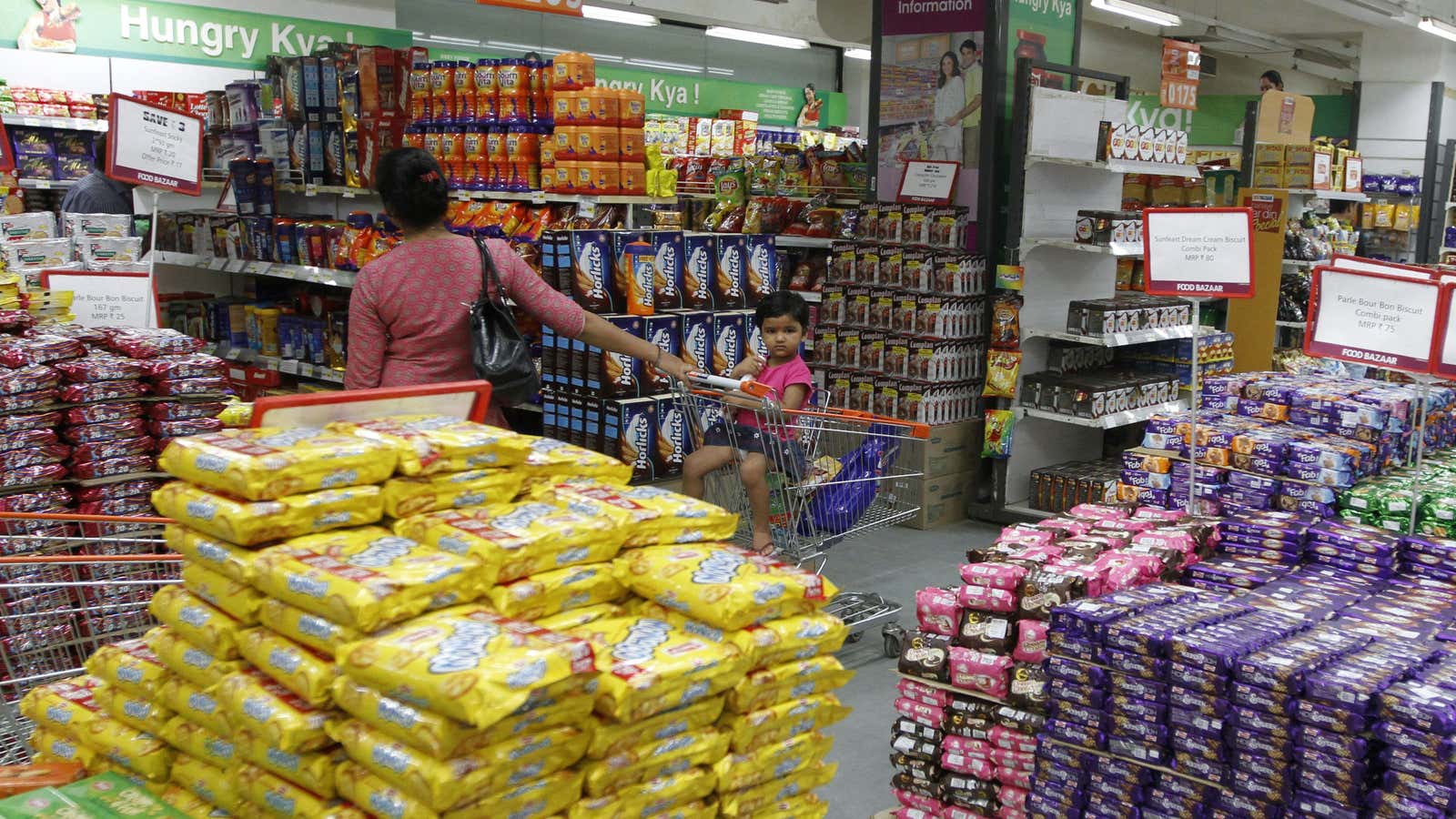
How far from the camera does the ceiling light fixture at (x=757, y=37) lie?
15938 millimetres

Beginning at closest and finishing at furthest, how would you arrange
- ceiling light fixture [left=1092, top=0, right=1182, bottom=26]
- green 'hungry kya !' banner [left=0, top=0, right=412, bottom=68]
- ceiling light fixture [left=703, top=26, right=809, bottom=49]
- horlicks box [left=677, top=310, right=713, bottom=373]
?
horlicks box [left=677, top=310, right=713, bottom=373]
green 'hungry kya !' banner [left=0, top=0, right=412, bottom=68]
ceiling light fixture [left=1092, top=0, right=1182, bottom=26]
ceiling light fixture [left=703, top=26, right=809, bottom=49]

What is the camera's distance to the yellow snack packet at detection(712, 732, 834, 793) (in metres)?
1.91

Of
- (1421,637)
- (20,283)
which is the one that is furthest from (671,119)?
(1421,637)

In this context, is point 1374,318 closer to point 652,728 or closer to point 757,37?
point 652,728

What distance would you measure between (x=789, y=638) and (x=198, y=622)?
923mm

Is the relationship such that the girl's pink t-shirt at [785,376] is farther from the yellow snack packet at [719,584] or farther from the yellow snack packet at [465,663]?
the yellow snack packet at [465,663]

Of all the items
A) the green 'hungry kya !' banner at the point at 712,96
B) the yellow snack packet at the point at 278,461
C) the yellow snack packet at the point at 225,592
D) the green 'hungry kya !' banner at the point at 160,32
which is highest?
the green 'hungry kya !' banner at the point at 712,96

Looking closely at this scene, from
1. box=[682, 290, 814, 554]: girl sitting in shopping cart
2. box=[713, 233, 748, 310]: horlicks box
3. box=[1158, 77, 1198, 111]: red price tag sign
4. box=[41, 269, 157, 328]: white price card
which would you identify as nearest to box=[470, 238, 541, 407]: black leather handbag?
box=[682, 290, 814, 554]: girl sitting in shopping cart

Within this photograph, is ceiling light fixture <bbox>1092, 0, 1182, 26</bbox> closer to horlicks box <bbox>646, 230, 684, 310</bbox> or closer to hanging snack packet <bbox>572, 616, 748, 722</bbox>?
horlicks box <bbox>646, 230, 684, 310</bbox>

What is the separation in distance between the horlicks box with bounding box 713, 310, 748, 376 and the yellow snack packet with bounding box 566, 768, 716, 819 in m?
4.52

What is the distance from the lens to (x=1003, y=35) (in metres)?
6.89

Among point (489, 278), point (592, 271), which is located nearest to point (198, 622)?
point (489, 278)

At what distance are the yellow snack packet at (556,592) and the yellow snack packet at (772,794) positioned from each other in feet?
1.21

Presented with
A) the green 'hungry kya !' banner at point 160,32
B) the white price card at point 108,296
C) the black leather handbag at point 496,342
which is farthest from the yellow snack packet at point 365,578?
the green 'hungry kya !' banner at point 160,32
